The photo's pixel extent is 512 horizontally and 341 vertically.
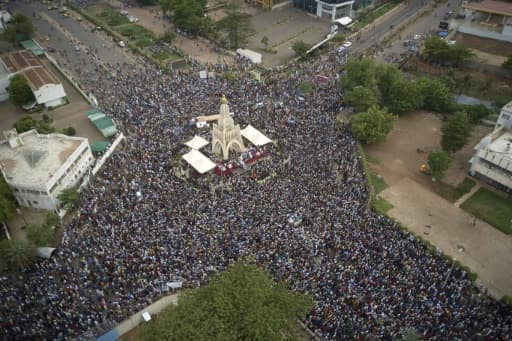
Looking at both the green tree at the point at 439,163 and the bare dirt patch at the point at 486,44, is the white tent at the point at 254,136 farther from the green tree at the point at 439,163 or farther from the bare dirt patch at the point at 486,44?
the bare dirt patch at the point at 486,44

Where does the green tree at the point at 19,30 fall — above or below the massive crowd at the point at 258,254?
above

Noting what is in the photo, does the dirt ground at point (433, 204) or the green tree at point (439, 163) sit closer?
the dirt ground at point (433, 204)

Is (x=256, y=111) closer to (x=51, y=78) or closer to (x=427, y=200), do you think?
(x=427, y=200)

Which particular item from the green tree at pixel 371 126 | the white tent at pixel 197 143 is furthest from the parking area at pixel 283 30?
the white tent at pixel 197 143

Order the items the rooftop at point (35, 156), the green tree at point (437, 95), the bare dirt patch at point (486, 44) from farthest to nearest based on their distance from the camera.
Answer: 1. the bare dirt patch at point (486, 44)
2. the green tree at point (437, 95)
3. the rooftop at point (35, 156)

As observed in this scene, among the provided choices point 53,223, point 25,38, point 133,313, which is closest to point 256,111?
point 53,223

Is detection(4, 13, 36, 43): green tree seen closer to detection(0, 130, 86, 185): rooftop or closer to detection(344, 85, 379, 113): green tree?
detection(0, 130, 86, 185): rooftop

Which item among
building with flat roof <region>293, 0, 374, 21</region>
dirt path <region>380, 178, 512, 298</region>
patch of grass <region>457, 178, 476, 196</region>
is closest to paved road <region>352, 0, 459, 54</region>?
building with flat roof <region>293, 0, 374, 21</region>
